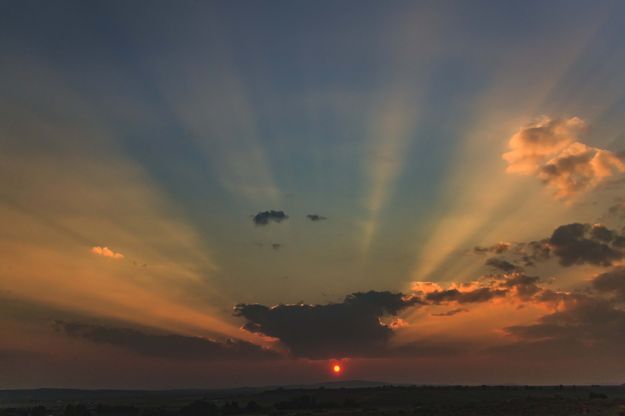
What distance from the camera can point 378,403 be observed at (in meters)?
132

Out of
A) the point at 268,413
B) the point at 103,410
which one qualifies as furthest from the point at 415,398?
the point at 103,410

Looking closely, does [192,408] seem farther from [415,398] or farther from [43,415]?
[415,398]

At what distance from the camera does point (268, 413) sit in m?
116

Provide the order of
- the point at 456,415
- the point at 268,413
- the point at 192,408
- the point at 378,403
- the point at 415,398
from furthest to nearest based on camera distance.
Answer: the point at 415,398, the point at 378,403, the point at 192,408, the point at 268,413, the point at 456,415

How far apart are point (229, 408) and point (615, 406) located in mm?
81300

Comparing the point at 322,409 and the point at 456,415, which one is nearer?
the point at 456,415

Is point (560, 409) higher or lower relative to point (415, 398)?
lower

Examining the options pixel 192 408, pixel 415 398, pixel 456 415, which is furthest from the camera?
pixel 415 398

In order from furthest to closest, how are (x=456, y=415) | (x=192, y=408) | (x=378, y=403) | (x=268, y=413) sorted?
(x=378, y=403), (x=192, y=408), (x=268, y=413), (x=456, y=415)

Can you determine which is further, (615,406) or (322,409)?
(322,409)

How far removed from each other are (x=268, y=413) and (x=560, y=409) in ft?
195

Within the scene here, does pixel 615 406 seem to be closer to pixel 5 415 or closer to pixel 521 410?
pixel 521 410

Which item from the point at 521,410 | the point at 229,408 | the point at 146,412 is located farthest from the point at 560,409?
the point at 146,412

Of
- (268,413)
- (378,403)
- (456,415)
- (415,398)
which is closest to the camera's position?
(456,415)
